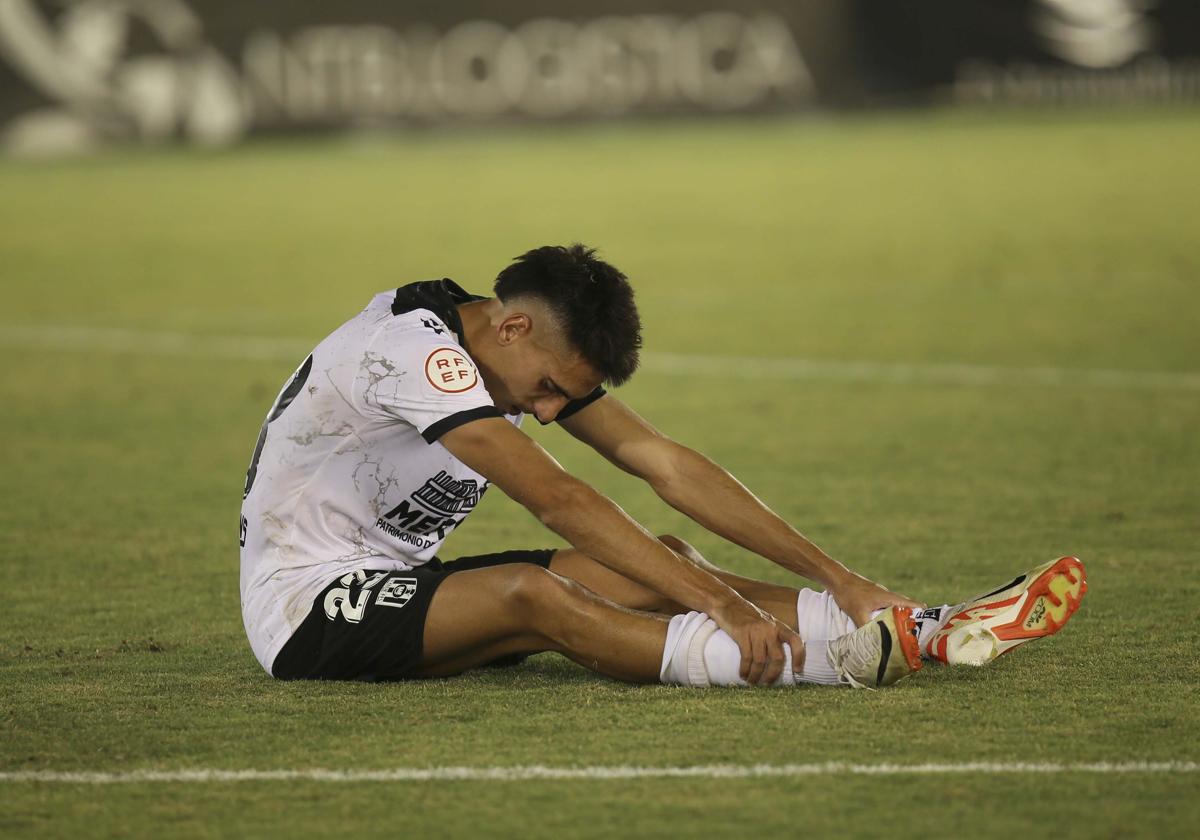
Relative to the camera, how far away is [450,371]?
15.6 feet

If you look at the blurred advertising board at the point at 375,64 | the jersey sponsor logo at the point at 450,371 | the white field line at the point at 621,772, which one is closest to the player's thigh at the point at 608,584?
the jersey sponsor logo at the point at 450,371

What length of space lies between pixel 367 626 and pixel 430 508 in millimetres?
378

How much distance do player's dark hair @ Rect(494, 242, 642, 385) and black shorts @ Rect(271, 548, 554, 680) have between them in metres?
0.69

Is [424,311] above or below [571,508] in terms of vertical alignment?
above

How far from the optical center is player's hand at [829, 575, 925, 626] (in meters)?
5.06

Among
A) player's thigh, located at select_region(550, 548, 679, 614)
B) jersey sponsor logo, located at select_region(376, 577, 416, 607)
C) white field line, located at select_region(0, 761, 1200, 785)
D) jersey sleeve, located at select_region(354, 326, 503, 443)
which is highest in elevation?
jersey sleeve, located at select_region(354, 326, 503, 443)

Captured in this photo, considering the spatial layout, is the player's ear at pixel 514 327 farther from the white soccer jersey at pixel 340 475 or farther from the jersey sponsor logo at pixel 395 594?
the jersey sponsor logo at pixel 395 594

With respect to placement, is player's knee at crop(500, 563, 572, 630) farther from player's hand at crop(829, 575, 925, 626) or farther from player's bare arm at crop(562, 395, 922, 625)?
player's hand at crop(829, 575, 925, 626)

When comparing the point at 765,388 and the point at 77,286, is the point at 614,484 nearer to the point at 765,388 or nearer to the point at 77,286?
the point at 765,388

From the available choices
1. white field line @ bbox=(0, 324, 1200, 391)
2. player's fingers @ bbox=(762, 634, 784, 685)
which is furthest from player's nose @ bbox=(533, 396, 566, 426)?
white field line @ bbox=(0, 324, 1200, 391)

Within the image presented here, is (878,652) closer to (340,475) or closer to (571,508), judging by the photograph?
(571,508)

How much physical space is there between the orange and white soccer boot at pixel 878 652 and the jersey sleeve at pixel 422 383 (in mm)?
1025

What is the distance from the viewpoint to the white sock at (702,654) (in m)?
4.90

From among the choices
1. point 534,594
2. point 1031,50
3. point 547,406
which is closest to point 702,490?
point 547,406
